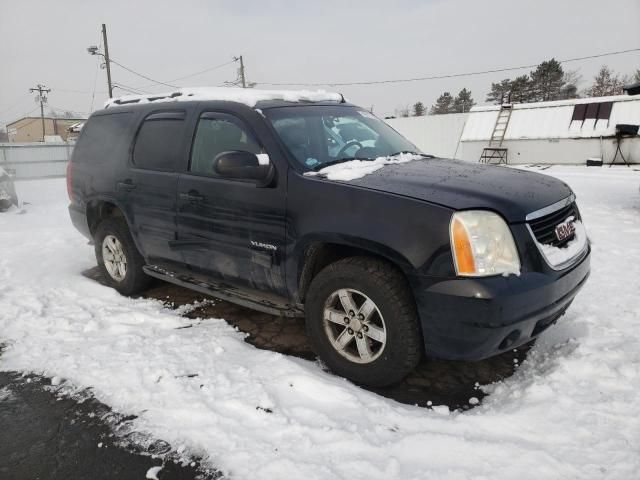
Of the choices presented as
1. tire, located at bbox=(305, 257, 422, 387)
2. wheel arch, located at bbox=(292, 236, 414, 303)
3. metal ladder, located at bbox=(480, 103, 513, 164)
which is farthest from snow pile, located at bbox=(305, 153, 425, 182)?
metal ladder, located at bbox=(480, 103, 513, 164)

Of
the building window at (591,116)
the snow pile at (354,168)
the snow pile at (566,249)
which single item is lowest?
the snow pile at (566,249)

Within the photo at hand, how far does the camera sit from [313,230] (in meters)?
2.90

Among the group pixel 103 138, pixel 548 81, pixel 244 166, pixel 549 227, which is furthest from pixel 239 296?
pixel 548 81

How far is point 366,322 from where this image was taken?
9.12 feet

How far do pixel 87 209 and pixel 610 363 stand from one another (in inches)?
191

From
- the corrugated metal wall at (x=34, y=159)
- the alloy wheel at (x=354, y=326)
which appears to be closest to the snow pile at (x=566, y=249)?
the alloy wheel at (x=354, y=326)

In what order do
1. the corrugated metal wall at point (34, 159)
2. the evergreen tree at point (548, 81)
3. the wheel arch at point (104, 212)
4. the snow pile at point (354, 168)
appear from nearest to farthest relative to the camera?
the snow pile at point (354, 168) < the wheel arch at point (104, 212) < the corrugated metal wall at point (34, 159) < the evergreen tree at point (548, 81)

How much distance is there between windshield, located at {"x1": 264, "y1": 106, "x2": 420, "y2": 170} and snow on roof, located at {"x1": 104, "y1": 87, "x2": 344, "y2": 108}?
0.16 meters

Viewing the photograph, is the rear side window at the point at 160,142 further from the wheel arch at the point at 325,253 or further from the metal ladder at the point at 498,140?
the metal ladder at the point at 498,140

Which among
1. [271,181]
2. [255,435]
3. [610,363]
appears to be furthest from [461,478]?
[271,181]

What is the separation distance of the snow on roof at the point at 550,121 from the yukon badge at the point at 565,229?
58.5 ft

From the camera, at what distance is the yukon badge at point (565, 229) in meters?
2.82

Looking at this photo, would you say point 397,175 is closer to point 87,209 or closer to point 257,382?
point 257,382

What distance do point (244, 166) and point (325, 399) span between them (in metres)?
1.56
